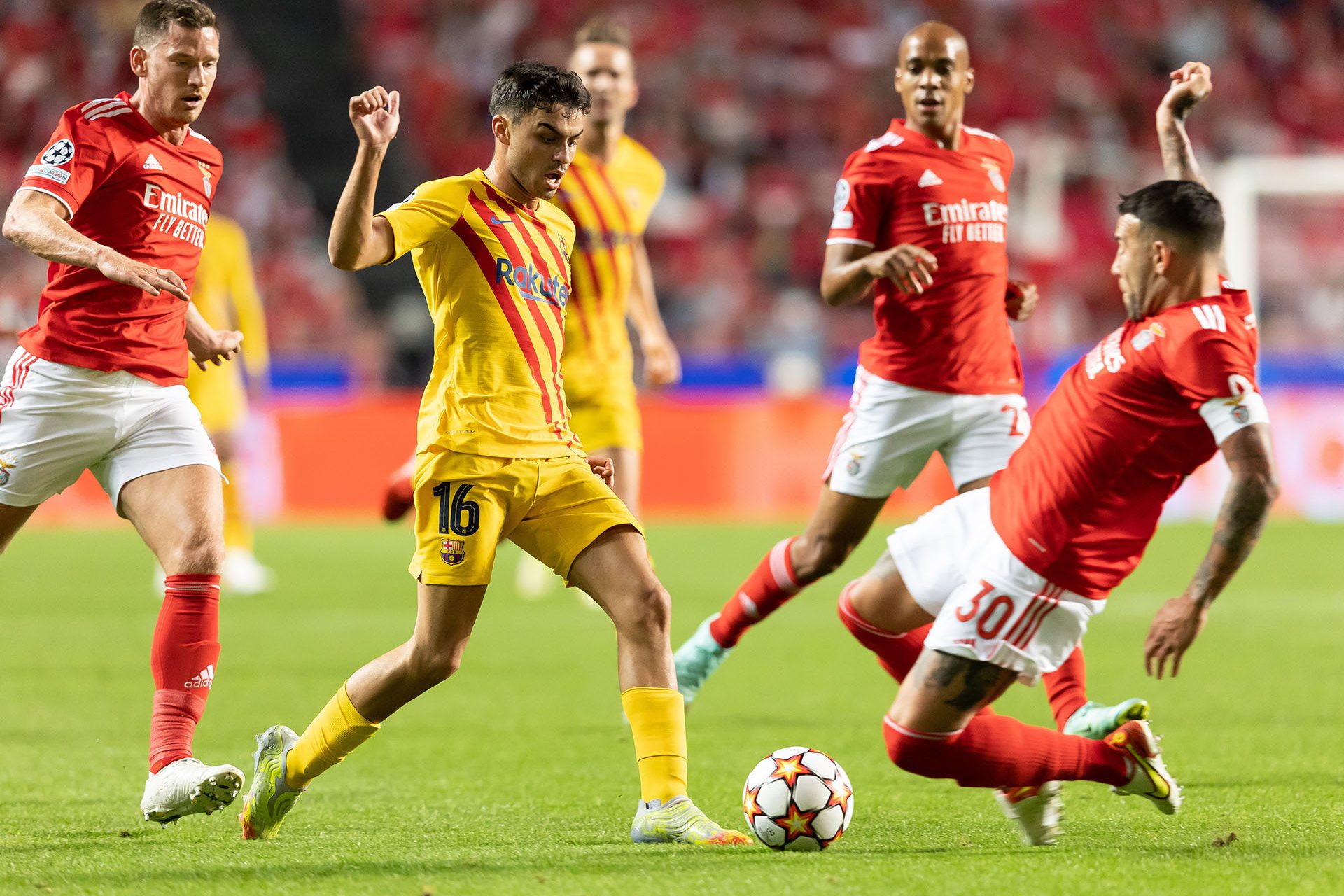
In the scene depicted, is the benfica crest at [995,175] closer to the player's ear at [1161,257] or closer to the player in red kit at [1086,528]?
the player in red kit at [1086,528]

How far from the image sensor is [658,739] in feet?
14.6

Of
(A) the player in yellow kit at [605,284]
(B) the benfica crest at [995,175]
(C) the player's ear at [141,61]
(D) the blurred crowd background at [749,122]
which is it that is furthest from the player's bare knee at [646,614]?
(D) the blurred crowd background at [749,122]

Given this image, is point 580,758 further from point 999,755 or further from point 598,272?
point 598,272

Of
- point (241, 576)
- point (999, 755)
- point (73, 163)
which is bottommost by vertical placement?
point (241, 576)

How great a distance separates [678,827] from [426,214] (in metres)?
1.70

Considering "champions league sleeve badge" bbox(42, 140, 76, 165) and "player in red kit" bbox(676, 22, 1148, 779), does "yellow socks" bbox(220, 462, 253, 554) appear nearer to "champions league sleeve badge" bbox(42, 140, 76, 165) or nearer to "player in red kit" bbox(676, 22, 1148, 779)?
"player in red kit" bbox(676, 22, 1148, 779)

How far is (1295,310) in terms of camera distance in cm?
1905

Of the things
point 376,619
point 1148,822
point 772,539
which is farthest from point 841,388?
point 1148,822

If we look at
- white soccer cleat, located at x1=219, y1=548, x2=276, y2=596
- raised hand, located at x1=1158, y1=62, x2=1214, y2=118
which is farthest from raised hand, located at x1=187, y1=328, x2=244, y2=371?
white soccer cleat, located at x1=219, y1=548, x2=276, y2=596

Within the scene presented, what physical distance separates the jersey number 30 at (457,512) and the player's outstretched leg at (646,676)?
30 centimetres

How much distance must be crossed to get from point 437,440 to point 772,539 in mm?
10487

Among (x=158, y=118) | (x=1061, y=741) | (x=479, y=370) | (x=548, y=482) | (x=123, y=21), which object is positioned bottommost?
(x=1061, y=741)

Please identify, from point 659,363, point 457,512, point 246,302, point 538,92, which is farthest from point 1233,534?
point 246,302

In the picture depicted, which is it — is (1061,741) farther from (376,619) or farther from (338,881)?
Result: (376,619)
